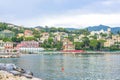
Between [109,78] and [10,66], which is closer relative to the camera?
[109,78]

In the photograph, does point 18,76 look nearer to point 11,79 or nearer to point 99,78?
point 11,79

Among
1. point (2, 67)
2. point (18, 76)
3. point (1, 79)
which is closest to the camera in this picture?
point (1, 79)

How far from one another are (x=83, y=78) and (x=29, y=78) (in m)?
10.6

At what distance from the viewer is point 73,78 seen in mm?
58219

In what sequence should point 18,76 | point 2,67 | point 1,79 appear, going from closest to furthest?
point 1,79 < point 18,76 < point 2,67

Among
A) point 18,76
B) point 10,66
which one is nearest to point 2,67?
point 10,66

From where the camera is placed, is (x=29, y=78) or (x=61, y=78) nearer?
(x=29, y=78)

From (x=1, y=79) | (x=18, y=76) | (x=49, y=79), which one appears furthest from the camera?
(x=49, y=79)

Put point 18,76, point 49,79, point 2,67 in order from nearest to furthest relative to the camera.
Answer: point 18,76 < point 49,79 < point 2,67

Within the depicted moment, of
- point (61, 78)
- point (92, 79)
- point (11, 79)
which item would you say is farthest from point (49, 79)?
point (11, 79)

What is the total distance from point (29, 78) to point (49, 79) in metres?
6.77

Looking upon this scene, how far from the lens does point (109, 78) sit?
191 ft

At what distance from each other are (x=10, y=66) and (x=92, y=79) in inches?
523

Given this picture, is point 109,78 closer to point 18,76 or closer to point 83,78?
point 83,78
